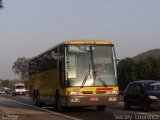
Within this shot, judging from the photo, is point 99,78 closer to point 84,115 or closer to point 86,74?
point 86,74

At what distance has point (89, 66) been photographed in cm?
2300

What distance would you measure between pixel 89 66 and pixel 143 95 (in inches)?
121

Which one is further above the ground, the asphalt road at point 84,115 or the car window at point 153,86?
the car window at point 153,86

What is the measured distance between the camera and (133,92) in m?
25.1

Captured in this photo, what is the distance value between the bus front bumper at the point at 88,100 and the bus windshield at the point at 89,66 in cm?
62

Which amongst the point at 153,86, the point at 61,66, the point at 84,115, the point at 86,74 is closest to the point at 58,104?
the point at 61,66

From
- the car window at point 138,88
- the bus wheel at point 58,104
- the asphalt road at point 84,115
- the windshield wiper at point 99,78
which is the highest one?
the windshield wiper at point 99,78

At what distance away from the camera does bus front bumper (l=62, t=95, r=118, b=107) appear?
74.0 feet

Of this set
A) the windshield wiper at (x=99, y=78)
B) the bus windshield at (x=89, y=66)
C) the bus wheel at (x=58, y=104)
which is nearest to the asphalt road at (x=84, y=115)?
the bus wheel at (x=58, y=104)

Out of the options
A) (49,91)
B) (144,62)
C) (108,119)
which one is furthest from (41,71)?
(144,62)

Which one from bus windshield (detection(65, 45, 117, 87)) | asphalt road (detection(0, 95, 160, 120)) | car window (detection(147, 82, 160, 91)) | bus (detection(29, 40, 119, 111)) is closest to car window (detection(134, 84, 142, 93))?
car window (detection(147, 82, 160, 91))

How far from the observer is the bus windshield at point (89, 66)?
22750mm

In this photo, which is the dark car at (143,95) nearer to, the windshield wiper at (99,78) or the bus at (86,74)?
the bus at (86,74)

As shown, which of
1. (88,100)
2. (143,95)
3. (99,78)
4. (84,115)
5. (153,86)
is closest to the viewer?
(84,115)
